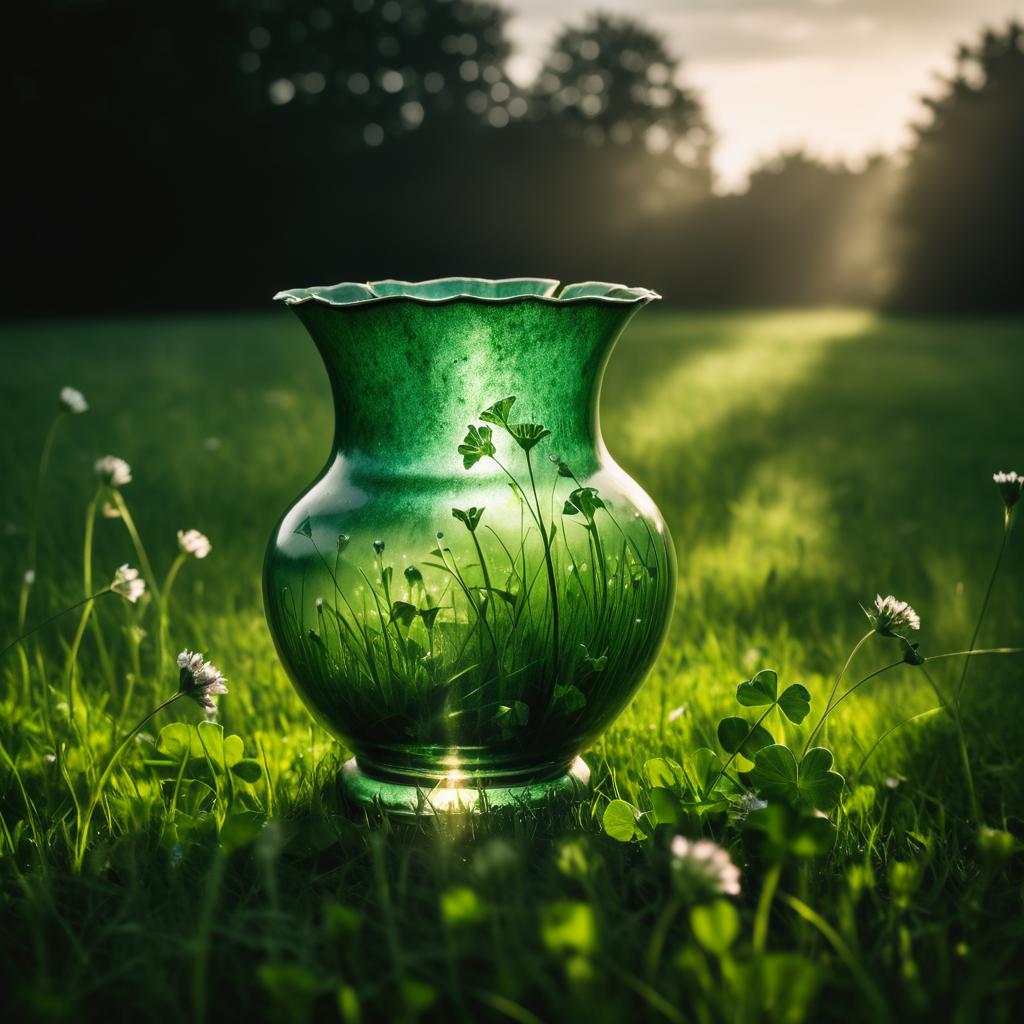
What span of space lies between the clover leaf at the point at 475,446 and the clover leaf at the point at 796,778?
0.50m

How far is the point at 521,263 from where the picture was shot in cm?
2392

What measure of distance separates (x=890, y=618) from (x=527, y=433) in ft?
1.56

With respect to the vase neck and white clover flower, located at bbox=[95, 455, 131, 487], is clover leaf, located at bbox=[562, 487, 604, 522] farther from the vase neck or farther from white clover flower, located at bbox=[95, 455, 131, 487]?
white clover flower, located at bbox=[95, 455, 131, 487]

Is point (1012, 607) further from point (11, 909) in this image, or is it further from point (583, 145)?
point (583, 145)

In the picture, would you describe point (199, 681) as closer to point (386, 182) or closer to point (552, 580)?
point (552, 580)

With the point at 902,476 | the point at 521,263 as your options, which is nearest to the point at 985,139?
the point at 521,263

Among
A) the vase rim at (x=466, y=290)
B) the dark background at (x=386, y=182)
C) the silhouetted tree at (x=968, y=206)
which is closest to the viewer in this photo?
the vase rim at (x=466, y=290)

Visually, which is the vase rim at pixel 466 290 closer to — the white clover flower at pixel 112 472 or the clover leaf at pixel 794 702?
the white clover flower at pixel 112 472

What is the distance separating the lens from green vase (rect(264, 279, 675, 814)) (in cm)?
125

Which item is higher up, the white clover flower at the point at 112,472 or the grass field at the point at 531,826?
the white clover flower at the point at 112,472

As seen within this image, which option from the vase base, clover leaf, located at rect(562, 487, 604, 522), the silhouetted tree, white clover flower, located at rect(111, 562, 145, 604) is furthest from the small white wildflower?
the silhouetted tree

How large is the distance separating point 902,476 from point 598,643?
Result: 128 inches

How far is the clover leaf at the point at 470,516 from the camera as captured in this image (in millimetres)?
1205

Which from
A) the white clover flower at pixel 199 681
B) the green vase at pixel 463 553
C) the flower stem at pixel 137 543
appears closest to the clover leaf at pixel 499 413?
the green vase at pixel 463 553
